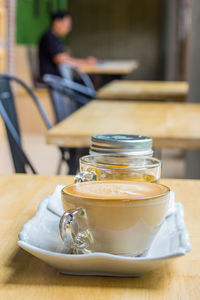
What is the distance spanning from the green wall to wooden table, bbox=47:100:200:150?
5564 mm

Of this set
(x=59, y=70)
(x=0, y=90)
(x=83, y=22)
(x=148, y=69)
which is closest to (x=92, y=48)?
(x=83, y=22)

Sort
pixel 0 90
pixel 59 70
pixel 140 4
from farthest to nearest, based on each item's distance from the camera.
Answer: pixel 140 4 → pixel 59 70 → pixel 0 90

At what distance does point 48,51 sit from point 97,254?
6.70 metres

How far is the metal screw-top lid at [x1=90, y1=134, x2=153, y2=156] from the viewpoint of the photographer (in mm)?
730

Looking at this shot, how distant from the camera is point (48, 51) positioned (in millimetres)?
6973

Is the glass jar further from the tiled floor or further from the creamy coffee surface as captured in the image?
the tiled floor

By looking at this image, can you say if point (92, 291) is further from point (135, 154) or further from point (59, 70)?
point (59, 70)

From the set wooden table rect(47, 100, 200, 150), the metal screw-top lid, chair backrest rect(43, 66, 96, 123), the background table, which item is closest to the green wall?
the background table

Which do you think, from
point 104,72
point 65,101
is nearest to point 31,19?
point 104,72

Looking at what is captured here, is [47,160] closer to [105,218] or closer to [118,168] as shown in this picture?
[118,168]

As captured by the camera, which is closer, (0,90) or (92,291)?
(92,291)

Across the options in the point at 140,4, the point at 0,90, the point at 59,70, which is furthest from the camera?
the point at 140,4

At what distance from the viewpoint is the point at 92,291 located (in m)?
0.48

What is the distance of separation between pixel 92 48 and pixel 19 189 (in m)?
12.5
